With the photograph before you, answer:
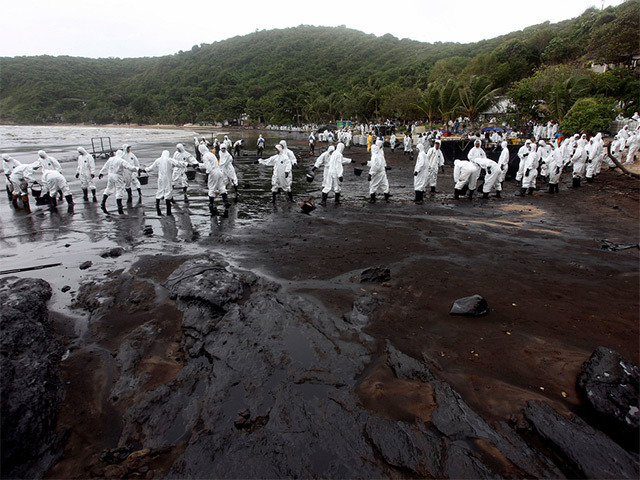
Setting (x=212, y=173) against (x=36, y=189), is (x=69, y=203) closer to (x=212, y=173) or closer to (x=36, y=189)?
(x=36, y=189)

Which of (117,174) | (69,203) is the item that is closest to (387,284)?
(117,174)

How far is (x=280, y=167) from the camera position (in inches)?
453

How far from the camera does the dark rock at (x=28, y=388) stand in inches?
107

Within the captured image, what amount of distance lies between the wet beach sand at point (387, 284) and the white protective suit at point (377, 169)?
0.80 meters

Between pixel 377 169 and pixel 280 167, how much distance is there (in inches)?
123

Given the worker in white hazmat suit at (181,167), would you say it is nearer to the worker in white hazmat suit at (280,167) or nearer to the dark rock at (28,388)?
the worker in white hazmat suit at (280,167)

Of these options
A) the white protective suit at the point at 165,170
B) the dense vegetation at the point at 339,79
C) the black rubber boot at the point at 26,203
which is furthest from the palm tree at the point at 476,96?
the black rubber boot at the point at 26,203

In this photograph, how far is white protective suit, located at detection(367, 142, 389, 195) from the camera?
36.9ft

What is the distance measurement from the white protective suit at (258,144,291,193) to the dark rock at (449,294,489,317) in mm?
7930

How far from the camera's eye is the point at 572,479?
253 cm

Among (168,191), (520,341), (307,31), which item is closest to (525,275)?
(520,341)

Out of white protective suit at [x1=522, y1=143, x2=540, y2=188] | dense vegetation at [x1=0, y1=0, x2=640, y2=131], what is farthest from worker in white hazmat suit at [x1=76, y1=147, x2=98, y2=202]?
dense vegetation at [x1=0, y1=0, x2=640, y2=131]

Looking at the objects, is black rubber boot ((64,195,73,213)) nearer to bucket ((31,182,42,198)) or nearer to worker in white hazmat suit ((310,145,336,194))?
bucket ((31,182,42,198))

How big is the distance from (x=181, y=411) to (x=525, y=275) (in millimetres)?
5370
